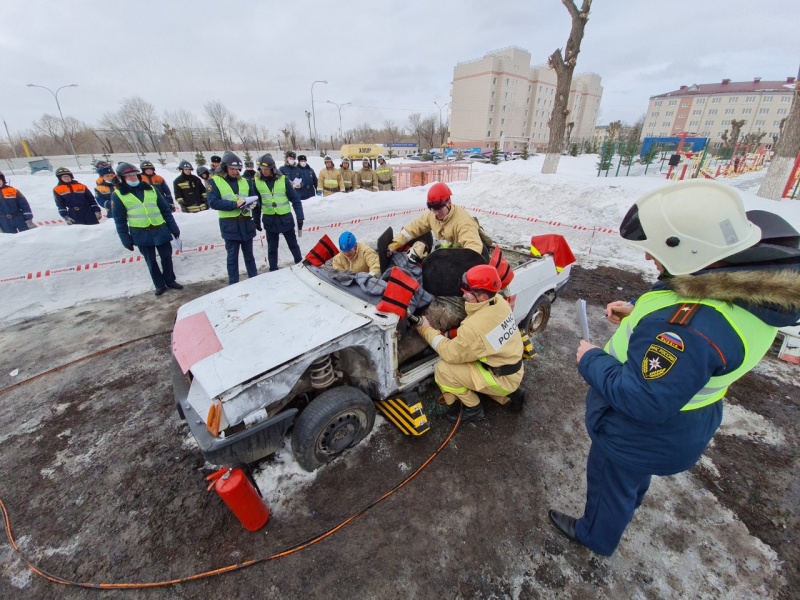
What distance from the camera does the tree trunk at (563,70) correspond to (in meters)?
11.5

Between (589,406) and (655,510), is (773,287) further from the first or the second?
(655,510)

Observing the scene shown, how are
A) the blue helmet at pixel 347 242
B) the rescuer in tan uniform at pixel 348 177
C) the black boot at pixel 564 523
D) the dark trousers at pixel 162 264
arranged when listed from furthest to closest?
1. the rescuer in tan uniform at pixel 348 177
2. the dark trousers at pixel 162 264
3. the blue helmet at pixel 347 242
4. the black boot at pixel 564 523

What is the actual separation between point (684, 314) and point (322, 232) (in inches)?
284

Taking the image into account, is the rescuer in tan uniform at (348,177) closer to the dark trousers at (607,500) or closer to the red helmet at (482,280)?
the red helmet at (482,280)

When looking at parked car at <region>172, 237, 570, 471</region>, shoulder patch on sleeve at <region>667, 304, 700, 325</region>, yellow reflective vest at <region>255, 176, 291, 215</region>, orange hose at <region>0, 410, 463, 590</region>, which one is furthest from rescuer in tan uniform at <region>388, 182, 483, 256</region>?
yellow reflective vest at <region>255, 176, 291, 215</region>

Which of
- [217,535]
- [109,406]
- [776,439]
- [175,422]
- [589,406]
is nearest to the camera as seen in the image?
[589,406]

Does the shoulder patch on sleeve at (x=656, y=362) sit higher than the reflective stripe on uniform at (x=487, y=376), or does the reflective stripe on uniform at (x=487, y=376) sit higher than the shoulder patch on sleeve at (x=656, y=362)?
the shoulder patch on sleeve at (x=656, y=362)

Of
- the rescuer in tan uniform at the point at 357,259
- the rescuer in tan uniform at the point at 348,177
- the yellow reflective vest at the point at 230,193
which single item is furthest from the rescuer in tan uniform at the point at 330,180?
the rescuer in tan uniform at the point at 357,259

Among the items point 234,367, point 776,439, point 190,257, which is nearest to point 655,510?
point 776,439

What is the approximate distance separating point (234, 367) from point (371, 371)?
97cm

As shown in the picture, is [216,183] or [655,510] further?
[216,183]

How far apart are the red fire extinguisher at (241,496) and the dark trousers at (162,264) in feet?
15.1

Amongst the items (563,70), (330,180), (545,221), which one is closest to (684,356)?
(545,221)

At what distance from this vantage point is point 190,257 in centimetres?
636
